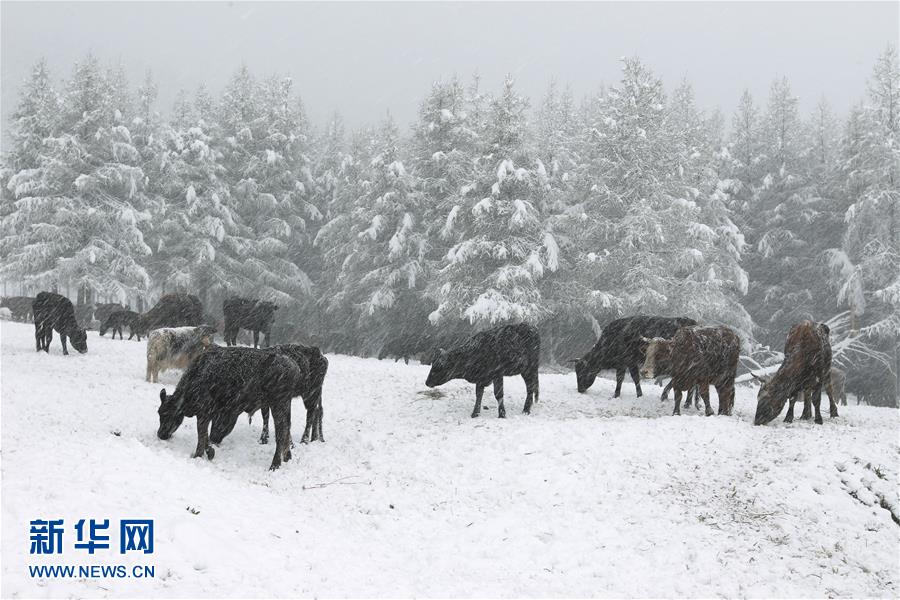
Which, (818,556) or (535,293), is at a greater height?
(535,293)

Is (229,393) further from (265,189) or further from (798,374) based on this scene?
(265,189)

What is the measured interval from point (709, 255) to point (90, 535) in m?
29.1

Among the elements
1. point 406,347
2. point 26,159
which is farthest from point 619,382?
point 26,159

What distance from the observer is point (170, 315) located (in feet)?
78.3

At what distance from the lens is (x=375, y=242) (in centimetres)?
3197

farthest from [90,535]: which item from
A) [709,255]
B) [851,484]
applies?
[709,255]

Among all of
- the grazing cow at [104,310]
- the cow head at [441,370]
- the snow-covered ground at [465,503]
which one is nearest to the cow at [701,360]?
the snow-covered ground at [465,503]

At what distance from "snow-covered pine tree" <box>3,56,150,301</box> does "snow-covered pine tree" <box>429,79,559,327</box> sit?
56.9 ft

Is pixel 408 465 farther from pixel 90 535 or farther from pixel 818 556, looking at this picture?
pixel 818 556

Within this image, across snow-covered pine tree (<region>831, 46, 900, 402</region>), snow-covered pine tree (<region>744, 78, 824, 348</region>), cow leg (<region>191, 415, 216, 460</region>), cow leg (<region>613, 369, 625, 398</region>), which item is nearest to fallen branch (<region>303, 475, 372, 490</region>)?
cow leg (<region>191, 415, 216, 460</region>)

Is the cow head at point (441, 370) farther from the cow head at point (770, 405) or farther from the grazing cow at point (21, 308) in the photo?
the grazing cow at point (21, 308)

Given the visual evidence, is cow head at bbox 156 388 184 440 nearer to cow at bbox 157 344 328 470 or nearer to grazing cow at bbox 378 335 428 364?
cow at bbox 157 344 328 470

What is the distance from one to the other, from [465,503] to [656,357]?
739cm

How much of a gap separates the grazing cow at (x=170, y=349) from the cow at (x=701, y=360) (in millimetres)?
11910
